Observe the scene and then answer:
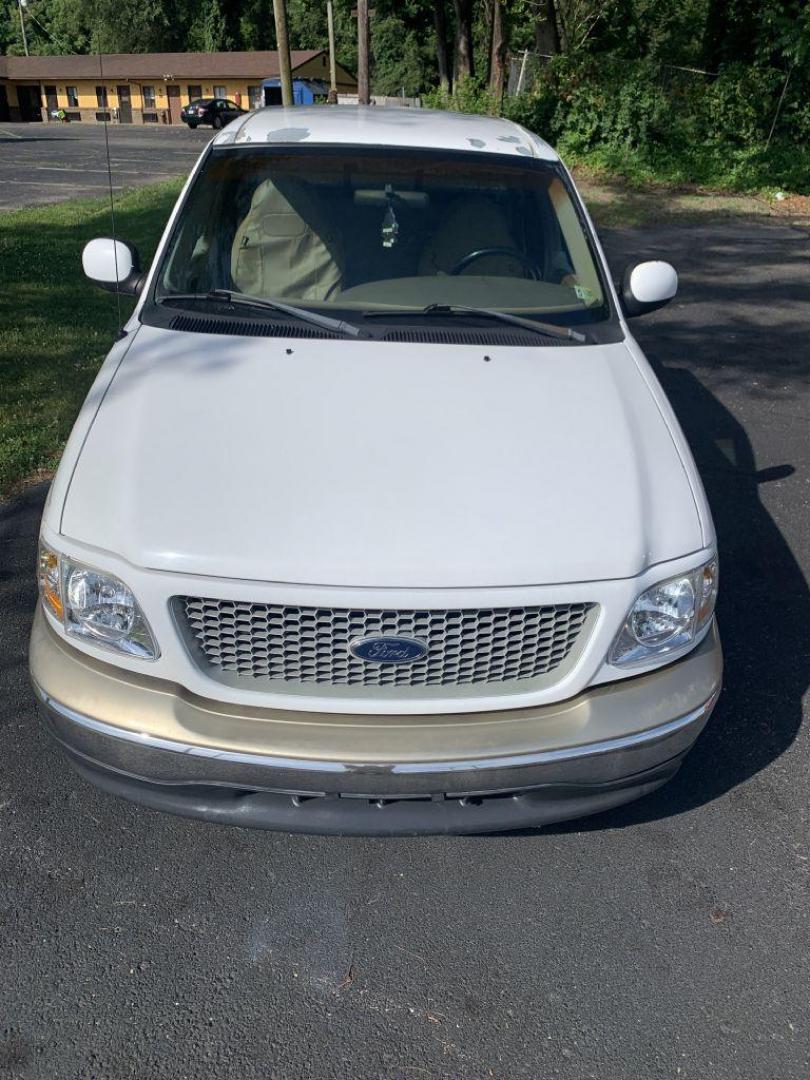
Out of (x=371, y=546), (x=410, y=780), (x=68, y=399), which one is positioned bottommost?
(x=68, y=399)

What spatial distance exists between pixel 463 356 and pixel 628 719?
137 centimetres

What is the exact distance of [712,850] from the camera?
9.46 feet

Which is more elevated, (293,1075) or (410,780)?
(410,780)

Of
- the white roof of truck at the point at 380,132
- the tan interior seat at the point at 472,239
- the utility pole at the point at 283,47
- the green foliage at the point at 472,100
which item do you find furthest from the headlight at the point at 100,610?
the green foliage at the point at 472,100

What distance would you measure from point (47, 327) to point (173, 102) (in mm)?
64991

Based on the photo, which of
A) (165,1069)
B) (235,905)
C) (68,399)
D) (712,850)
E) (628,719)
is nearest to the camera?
(165,1069)

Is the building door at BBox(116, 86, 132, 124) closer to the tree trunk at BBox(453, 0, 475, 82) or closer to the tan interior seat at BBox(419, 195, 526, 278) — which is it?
the tree trunk at BBox(453, 0, 475, 82)

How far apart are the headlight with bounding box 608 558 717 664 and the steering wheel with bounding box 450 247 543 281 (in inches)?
71.5

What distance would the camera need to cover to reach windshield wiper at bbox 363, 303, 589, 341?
337 cm

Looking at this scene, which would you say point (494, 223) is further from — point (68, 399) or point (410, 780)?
point (68, 399)

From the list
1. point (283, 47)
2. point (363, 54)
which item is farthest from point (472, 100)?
point (283, 47)

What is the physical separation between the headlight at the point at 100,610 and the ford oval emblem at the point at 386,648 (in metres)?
0.50

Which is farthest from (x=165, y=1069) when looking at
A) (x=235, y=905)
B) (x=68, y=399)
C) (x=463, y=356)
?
(x=68, y=399)

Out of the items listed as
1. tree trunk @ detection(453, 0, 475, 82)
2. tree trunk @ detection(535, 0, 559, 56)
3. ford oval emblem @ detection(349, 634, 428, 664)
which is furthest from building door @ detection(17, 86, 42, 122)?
ford oval emblem @ detection(349, 634, 428, 664)
